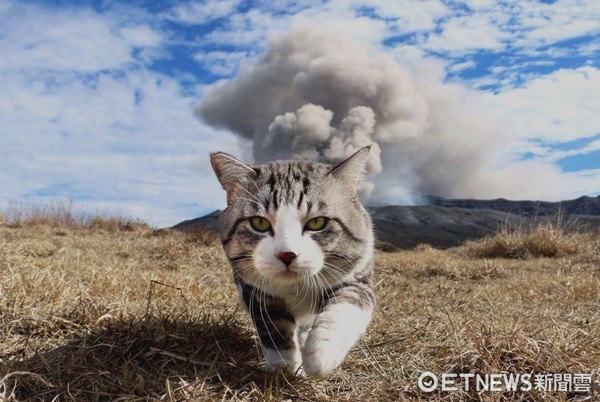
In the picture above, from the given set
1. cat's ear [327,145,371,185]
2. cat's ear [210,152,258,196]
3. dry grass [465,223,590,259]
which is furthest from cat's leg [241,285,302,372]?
dry grass [465,223,590,259]

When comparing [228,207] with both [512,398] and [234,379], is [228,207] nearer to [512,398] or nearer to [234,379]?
[234,379]

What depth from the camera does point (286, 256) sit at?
8.86ft

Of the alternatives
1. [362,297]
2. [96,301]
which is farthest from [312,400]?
[96,301]

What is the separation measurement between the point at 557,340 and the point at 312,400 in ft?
4.89

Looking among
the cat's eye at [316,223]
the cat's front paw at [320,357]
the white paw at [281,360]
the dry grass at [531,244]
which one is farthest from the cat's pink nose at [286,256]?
the dry grass at [531,244]

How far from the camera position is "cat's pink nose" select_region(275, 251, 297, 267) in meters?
2.69

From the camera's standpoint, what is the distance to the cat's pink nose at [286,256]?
2689 millimetres

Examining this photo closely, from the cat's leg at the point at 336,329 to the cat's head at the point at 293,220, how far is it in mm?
127

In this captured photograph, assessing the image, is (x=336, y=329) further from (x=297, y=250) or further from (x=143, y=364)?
(x=143, y=364)

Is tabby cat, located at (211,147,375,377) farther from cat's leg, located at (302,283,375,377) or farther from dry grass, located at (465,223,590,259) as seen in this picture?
dry grass, located at (465,223,590,259)

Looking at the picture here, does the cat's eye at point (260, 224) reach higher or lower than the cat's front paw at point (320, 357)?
higher

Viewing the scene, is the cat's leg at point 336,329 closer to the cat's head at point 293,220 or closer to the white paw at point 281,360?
the cat's head at point 293,220

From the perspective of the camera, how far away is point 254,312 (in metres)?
3.18

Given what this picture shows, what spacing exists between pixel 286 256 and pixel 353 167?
0.84 m
